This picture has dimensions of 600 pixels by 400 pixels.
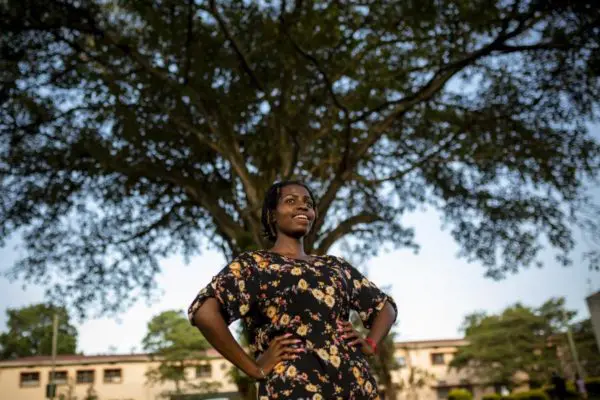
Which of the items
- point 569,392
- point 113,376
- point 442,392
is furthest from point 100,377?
point 569,392

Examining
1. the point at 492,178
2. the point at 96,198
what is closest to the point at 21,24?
the point at 96,198

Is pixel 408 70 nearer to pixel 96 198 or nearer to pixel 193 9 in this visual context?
pixel 193 9

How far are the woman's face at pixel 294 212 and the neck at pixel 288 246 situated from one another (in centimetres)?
3

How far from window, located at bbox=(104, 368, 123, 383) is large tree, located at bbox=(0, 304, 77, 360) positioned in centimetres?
2139

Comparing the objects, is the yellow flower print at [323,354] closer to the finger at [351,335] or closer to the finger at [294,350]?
the finger at [294,350]

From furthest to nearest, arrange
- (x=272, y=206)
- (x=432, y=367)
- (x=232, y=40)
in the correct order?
(x=432, y=367) < (x=232, y=40) < (x=272, y=206)

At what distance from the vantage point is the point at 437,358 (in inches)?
2133

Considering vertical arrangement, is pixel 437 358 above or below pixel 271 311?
above

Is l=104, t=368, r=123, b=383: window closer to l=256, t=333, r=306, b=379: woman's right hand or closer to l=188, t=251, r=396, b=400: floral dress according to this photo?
l=188, t=251, r=396, b=400: floral dress

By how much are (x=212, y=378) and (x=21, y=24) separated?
134ft

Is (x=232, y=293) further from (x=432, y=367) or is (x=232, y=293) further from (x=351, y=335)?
(x=432, y=367)

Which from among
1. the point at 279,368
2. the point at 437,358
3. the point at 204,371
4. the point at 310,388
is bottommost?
the point at 310,388

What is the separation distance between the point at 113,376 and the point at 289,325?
48.0m

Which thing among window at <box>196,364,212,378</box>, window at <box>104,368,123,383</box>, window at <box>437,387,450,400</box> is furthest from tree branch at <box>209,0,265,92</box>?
window at <box>437,387,450,400</box>
